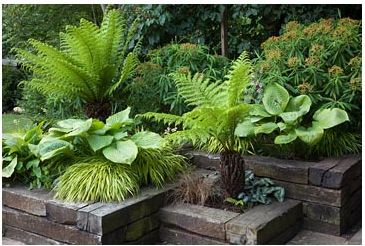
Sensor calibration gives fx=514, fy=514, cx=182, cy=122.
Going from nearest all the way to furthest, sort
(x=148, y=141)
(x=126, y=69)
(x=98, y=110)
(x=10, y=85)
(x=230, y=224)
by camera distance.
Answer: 1. (x=230, y=224)
2. (x=148, y=141)
3. (x=126, y=69)
4. (x=98, y=110)
5. (x=10, y=85)

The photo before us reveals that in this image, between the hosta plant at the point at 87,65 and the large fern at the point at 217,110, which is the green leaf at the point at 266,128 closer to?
the large fern at the point at 217,110

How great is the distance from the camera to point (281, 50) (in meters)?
4.09

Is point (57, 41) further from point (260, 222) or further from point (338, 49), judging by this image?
point (260, 222)

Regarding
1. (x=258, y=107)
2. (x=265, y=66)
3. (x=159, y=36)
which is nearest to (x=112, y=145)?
(x=258, y=107)

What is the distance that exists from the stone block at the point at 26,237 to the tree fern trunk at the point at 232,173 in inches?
46.0

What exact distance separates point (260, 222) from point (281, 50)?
62.3 inches

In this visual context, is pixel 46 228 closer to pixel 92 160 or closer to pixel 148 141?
pixel 92 160

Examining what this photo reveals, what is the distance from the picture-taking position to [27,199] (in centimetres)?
340

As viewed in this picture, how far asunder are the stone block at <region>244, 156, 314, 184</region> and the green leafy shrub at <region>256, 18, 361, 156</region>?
0.28 metres

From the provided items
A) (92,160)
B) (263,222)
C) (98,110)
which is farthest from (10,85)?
(263,222)

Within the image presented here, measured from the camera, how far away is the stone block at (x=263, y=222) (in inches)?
119

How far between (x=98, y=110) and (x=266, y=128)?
1683mm

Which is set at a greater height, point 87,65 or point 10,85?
point 87,65

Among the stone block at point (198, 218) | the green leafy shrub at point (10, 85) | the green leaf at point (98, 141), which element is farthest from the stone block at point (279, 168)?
the green leafy shrub at point (10, 85)
